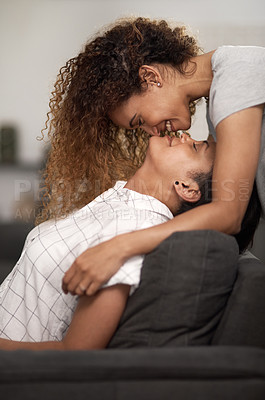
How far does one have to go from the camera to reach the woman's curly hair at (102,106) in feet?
5.37

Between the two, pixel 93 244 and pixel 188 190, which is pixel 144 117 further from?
pixel 93 244

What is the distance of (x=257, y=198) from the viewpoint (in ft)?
5.03

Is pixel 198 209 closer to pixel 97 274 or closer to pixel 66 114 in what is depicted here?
pixel 97 274

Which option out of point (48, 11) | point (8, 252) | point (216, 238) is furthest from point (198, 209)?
point (48, 11)

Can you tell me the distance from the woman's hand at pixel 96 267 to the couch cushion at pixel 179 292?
8cm

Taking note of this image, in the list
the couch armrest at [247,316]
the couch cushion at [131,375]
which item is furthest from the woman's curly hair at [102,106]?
the couch cushion at [131,375]

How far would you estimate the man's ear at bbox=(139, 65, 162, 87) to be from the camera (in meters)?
1.62

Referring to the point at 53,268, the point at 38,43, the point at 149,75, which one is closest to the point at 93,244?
the point at 53,268

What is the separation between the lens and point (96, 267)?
1130 mm

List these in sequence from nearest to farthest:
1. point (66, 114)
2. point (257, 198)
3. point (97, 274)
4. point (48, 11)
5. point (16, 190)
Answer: point (97, 274), point (257, 198), point (66, 114), point (48, 11), point (16, 190)

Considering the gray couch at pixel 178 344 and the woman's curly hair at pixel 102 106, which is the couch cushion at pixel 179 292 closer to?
the gray couch at pixel 178 344

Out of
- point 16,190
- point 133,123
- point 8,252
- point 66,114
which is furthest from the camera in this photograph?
point 16,190

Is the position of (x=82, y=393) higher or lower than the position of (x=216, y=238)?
lower

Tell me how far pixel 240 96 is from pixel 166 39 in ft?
1.43
